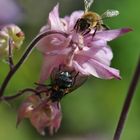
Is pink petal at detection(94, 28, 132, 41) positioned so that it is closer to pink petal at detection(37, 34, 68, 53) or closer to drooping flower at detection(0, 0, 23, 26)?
pink petal at detection(37, 34, 68, 53)

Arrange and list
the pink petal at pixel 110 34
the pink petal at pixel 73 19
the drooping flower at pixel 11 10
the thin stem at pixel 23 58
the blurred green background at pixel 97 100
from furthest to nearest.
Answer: the drooping flower at pixel 11 10 → the blurred green background at pixel 97 100 → the pink petal at pixel 73 19 → the pink petal at pixel 110 34 → the thin stem at pixel 23 58

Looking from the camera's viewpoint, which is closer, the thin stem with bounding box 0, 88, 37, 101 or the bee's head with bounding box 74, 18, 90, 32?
the thin stem with bounding box 0, 88, 37, 101

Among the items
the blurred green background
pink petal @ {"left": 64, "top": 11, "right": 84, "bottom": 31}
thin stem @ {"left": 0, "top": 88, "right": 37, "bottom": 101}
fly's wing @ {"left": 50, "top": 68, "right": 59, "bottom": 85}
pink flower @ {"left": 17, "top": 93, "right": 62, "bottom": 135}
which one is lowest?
the blurred green background

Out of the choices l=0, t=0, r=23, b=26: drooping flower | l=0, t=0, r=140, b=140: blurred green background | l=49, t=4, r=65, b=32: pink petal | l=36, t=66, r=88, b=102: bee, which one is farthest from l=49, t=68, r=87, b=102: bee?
l=0, t=0, r=23, b=26: drooping flower

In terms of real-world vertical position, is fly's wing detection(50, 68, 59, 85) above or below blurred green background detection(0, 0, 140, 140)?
above

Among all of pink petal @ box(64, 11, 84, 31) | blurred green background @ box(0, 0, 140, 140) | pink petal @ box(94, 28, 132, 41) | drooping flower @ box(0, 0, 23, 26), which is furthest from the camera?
drooping flower @ box(0, 0, 23, 26)

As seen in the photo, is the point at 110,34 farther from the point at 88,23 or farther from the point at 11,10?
the point at 11,10

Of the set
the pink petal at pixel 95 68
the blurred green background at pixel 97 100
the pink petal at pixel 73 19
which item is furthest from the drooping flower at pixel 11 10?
the pink petal at pixel 95 68

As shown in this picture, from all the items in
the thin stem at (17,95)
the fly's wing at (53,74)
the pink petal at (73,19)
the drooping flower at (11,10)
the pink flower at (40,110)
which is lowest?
the drooping flower at (11,10)

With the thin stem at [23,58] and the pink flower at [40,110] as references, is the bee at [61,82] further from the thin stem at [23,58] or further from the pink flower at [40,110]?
the thin stem at [23,58]

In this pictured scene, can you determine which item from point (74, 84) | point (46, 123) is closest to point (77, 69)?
point (74, 84)
